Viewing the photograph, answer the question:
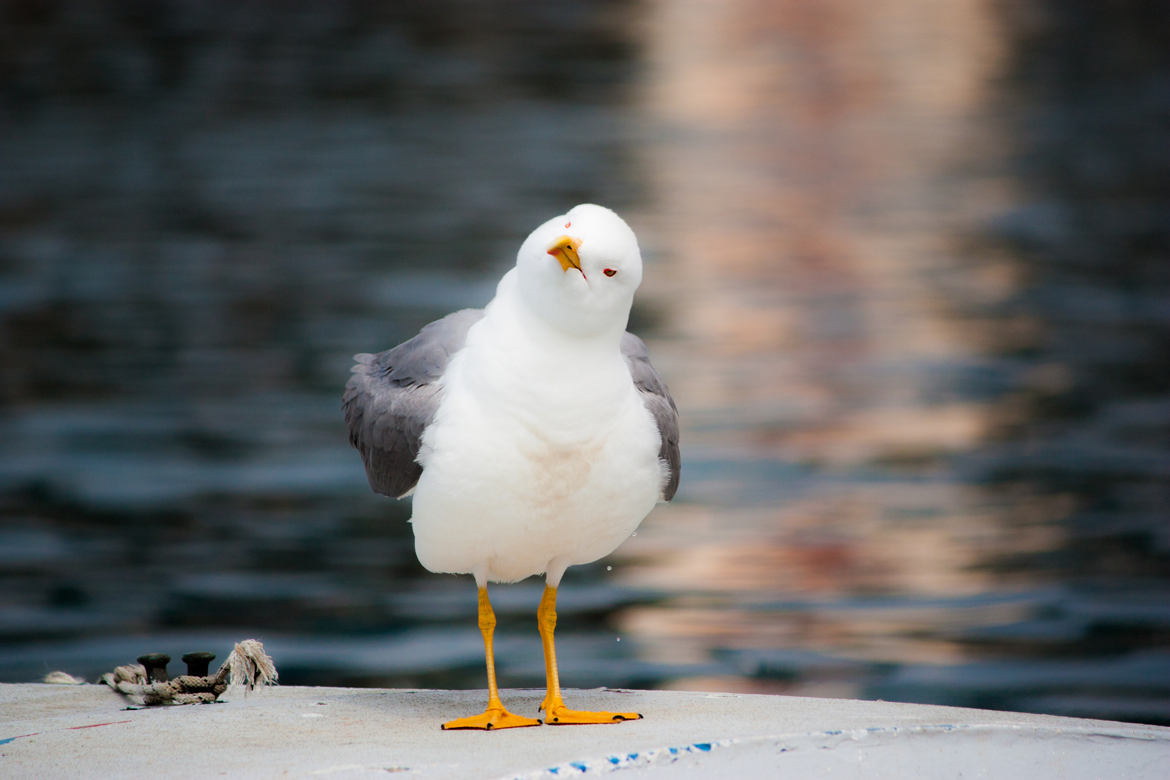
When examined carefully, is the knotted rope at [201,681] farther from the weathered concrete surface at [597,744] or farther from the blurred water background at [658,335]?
the blurred water background at [658,335]

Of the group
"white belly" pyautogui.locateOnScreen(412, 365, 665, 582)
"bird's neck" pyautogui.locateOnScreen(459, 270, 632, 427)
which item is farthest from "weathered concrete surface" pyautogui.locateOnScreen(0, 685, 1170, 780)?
"bird's neck" pyautogui.locateOnScreen(459, 270, 632, 427)

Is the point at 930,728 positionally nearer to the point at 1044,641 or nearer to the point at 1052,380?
the point at 1044,641

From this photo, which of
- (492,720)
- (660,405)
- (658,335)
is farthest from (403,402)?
(658,335)

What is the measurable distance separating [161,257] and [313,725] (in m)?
11.5

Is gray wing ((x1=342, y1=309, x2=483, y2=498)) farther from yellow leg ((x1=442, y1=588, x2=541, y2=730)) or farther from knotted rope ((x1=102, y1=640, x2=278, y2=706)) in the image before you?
knotted rope ((x1=102, y1=640, x2=278, y2=706))

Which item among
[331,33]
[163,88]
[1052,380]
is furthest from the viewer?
[331,33]

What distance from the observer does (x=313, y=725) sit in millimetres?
3260

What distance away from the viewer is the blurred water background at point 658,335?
18.4ft

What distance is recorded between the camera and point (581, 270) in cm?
290

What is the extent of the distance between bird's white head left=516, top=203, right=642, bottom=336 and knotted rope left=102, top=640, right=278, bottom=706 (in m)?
1.56

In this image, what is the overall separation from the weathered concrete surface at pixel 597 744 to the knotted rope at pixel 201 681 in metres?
0.13

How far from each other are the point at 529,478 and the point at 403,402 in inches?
17.4

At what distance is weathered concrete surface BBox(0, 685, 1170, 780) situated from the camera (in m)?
2.75

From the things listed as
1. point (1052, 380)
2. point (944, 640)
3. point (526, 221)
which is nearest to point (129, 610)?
point (944, 640)
